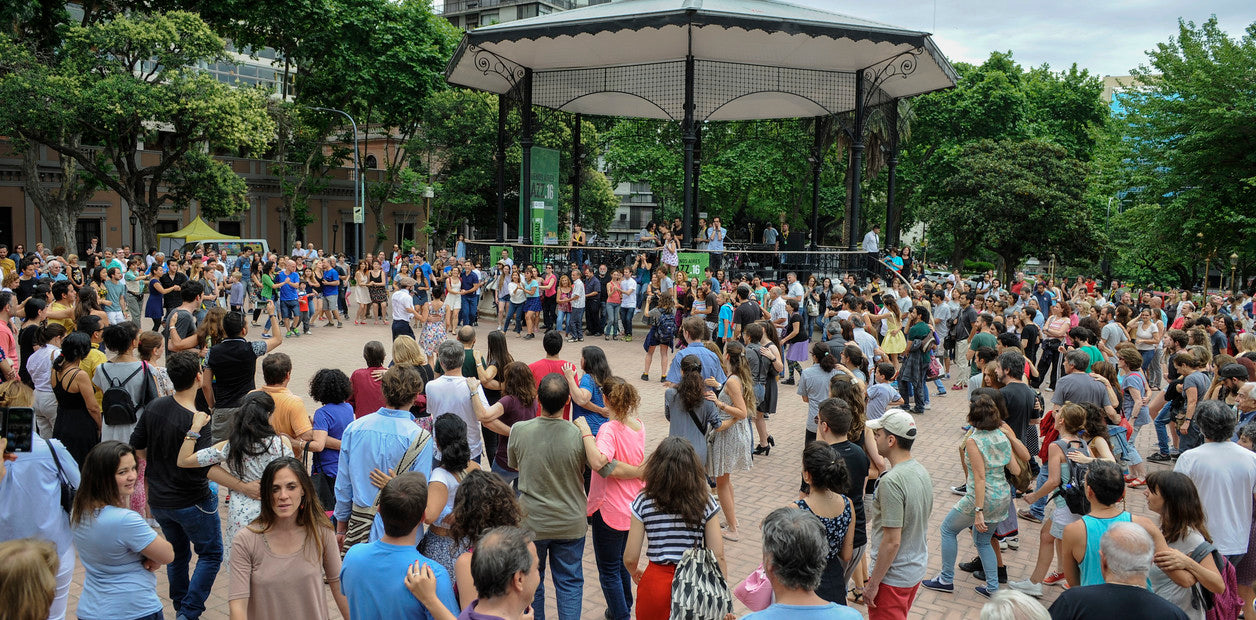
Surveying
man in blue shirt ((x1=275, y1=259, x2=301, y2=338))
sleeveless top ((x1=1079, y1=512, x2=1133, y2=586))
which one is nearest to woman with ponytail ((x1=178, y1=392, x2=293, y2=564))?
sleeveless top ((x1=1079, y1=512, x2=1133, y2=586))

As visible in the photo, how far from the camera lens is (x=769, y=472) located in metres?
8.47

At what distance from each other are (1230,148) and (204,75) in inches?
1189

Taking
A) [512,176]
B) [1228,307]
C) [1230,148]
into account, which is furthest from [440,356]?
[512,176]

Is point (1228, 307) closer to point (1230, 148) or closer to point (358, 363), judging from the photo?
point (1230, 148)

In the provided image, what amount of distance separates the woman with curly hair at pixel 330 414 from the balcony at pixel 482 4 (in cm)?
6466

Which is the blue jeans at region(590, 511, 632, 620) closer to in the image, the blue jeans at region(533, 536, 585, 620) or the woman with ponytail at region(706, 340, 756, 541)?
the blue jeans at region(533, 536, 585, 620)

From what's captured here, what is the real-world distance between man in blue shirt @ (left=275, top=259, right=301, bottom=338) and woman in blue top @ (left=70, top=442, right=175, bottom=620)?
1364cm

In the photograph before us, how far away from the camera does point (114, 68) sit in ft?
84.5

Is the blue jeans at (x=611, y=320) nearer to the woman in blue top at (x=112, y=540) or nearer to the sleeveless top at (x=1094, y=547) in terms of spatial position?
the sleeveless top at (x=1094, y=547)

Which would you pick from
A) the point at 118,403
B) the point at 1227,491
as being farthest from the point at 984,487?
the point at 118,403

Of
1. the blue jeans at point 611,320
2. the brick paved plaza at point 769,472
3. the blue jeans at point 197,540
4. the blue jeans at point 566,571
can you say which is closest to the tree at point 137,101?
the brick paved plaza at point 769,472

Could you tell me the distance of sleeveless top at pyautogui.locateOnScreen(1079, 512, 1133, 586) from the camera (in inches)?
157

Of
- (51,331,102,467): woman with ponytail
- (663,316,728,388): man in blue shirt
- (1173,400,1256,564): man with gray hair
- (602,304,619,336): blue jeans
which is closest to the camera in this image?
(1173,400,1256,564): man with gray hair

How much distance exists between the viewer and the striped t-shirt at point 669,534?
12.4ft
